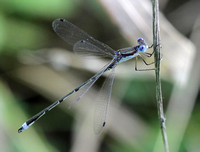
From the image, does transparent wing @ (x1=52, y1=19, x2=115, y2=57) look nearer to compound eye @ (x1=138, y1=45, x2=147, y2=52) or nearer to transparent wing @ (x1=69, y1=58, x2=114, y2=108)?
transparent wing @ (x1=69, y1=58, x2=114, y2=108)

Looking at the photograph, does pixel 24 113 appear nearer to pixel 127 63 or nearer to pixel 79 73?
pixel 79 73

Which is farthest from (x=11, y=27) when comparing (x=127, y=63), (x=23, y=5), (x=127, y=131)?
(x=127, y=131)

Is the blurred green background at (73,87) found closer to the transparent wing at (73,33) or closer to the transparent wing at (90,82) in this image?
the transparent wing at (90,82)

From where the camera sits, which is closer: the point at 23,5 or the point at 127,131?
the point at 127,131

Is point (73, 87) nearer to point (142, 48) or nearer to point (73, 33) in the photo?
point (73, 33)

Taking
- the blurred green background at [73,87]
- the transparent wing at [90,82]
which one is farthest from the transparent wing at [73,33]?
the blurred green background at [73,87]

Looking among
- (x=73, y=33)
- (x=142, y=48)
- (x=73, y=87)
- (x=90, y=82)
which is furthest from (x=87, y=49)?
(x=73, y=87)
